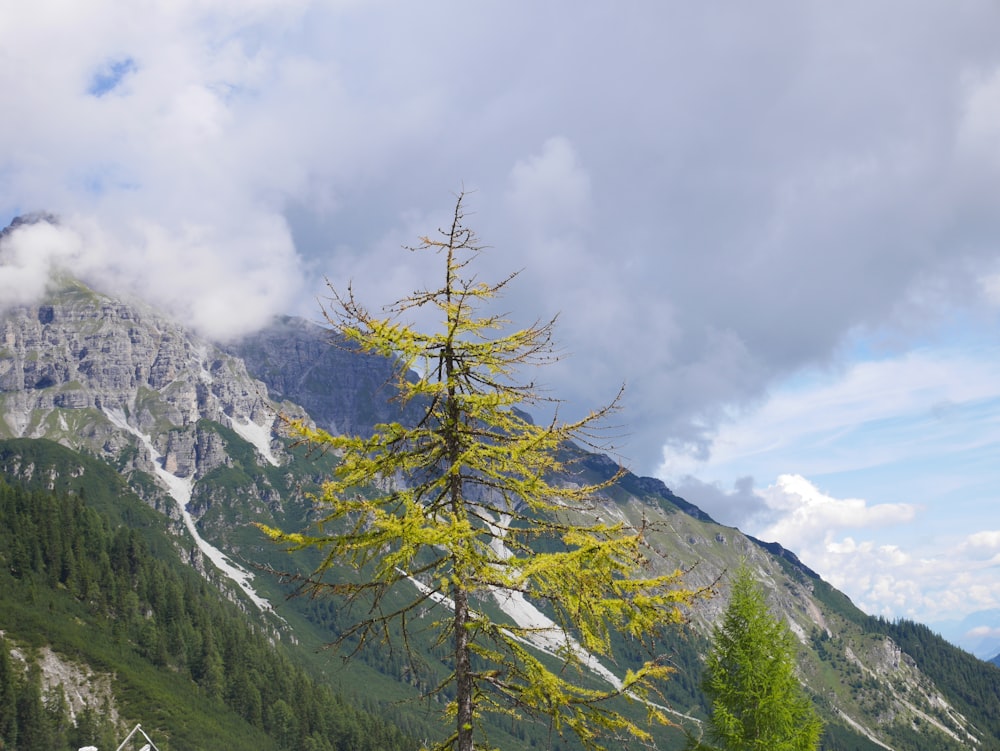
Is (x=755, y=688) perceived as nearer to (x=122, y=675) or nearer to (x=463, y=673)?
(x=463, y=673)

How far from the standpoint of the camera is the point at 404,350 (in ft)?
46.0

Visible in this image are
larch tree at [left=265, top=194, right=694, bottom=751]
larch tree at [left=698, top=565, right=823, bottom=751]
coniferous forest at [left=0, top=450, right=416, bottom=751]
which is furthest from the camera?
coniferous forest at [left=0, top=450, right=416, bottom=751]

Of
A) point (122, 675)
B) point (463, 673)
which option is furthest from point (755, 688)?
point (122, 675)

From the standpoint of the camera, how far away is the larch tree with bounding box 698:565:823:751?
2138 centimetres

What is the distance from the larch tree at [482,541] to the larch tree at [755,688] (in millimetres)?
9550

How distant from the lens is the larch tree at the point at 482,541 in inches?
→ 503

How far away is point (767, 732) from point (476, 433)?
14822mm

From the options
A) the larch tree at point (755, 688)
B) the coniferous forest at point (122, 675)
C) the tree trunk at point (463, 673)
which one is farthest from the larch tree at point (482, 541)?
the coniferous forest at point (122, 675)

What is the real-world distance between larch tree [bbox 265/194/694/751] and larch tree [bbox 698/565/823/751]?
9550 mm

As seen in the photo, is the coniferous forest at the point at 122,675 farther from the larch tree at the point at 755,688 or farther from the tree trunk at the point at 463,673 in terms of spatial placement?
the tree trunk at the point at 463,673

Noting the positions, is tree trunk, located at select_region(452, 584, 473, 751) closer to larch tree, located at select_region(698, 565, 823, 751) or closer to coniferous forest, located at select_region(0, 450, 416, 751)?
larch tree, located at select_region(698, 565, 823, 751)

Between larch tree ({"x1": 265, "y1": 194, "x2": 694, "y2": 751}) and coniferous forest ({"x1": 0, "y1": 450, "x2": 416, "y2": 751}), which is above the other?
larch tree ({"x1": 265, "y1": 194, "x2": 694, "y2": 751})

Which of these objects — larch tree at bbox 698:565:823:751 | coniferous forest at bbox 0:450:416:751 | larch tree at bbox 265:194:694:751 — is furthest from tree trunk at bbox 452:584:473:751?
coniferous forest at bbox 0:450:416:751

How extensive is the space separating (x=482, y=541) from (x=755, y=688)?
1308 centimetres
